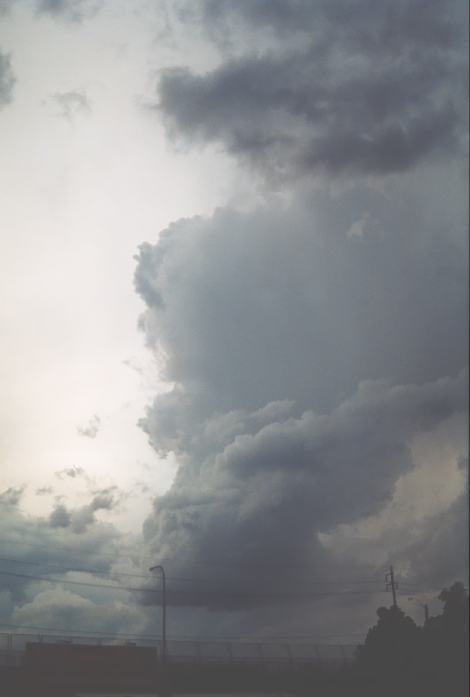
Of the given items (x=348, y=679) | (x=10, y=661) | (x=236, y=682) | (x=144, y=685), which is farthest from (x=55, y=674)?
(x=348, y=679)

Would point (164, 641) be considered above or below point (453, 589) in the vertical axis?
below

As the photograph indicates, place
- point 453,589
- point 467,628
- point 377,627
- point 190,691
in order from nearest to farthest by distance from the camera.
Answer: point 467,628, point 453,589, point 190,691, point 377,627

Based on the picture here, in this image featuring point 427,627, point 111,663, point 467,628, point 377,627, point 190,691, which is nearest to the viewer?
point 467,628

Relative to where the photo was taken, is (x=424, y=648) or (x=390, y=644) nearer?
(x=424, y=648)

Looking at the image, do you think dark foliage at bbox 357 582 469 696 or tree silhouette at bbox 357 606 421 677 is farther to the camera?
tree silhouette at bbox 357 606 421 677

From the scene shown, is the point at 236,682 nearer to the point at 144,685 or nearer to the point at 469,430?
the point at 144,685

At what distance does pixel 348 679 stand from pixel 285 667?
929 cm

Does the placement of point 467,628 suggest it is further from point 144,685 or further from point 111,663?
point 111,663

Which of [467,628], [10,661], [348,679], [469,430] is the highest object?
[469,430]

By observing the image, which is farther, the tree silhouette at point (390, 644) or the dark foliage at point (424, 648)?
the tree silhouette at point (390, 644)

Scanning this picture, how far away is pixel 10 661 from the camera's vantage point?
59969mm

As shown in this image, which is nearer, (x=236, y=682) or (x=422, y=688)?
(x=422, y=688)

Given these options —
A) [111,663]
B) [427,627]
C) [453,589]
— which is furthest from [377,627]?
[453,589]

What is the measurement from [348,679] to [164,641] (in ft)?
73.5
